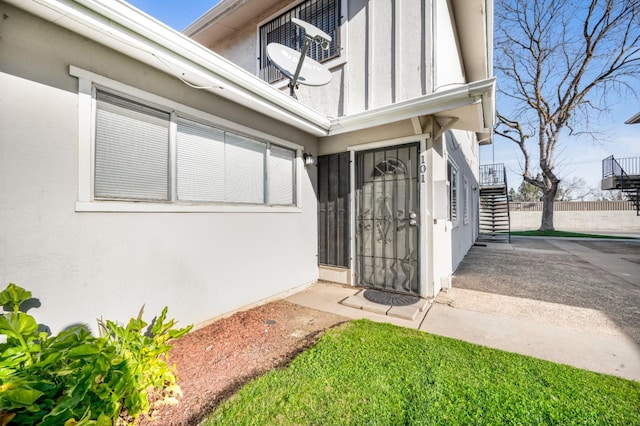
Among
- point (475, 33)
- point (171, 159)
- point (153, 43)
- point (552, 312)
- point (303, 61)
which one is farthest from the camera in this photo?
point (475, 33)

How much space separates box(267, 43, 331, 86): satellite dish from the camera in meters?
4.55

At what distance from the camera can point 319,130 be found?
16.3 feet

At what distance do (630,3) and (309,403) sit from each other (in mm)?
21189

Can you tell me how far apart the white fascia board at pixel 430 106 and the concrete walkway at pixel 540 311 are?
9.73 feet

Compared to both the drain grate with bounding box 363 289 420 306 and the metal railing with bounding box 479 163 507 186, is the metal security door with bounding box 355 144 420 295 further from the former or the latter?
the metal railing with bounding box 479 163 507 186

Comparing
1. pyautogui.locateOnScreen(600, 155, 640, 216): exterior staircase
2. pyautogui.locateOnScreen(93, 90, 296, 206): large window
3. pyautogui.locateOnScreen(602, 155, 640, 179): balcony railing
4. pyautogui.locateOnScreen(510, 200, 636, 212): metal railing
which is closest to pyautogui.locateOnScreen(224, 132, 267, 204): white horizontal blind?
pyautogui.locateOnScreen(93, 90, 296, 206): large window

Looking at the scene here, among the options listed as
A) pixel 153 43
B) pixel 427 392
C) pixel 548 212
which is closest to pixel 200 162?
pixel 153 43

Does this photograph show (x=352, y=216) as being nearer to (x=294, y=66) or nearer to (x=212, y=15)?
(x=294, y=66)

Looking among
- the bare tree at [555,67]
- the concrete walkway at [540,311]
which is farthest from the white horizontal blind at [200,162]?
the bare tree at [555,67]

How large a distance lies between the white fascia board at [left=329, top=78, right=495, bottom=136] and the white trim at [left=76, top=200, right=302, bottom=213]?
6.79ft

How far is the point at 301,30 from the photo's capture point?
5.91 m

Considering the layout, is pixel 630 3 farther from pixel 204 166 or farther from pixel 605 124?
pixel 204 166

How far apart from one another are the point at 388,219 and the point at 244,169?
2.69 meters

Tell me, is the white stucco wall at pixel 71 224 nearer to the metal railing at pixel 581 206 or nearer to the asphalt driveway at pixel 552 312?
the asphalt driveway at pixel 552 312
